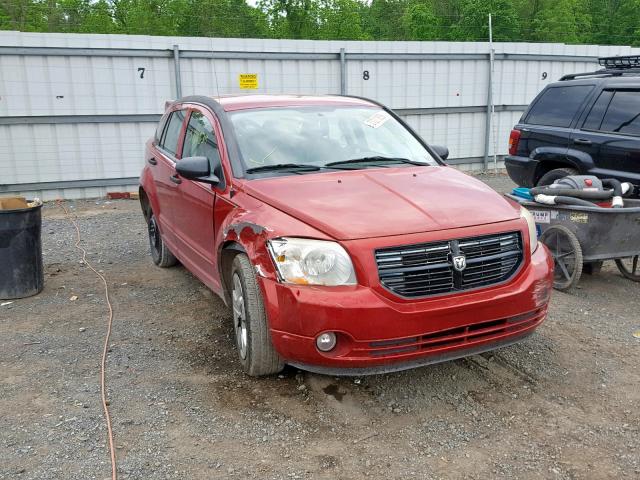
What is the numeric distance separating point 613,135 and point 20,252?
627 cm

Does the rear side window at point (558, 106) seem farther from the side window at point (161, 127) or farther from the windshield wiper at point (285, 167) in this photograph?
the side window at point (161, 127)

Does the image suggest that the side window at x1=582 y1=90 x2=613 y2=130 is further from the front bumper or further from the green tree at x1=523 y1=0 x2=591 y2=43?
the green tree at x1=523 y1=0 x2=591 y2=43

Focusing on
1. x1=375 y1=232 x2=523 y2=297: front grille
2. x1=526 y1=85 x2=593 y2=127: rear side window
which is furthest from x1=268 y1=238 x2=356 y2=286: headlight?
x1=526 y1=85 x2=593 y2=127: rear side window

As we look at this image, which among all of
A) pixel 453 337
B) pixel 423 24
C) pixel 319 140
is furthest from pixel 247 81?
pixel 423 24

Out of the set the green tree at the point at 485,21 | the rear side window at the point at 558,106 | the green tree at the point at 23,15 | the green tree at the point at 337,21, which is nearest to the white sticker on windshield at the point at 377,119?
the rear side window at the point at 558,106

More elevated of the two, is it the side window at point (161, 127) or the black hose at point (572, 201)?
the side window at point (161, 127)

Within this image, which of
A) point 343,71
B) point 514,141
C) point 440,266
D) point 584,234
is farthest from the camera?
point 343,71

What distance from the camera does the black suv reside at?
6527mm

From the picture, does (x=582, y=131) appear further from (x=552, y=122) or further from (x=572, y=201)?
(x=572, y=201)

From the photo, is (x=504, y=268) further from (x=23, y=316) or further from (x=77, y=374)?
(x=23, y=316)

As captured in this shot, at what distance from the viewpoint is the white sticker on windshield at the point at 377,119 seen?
481 cm

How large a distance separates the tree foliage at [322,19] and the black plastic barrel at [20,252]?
43.3 m

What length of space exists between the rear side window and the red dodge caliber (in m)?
3.62

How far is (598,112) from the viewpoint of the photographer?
691 cm
